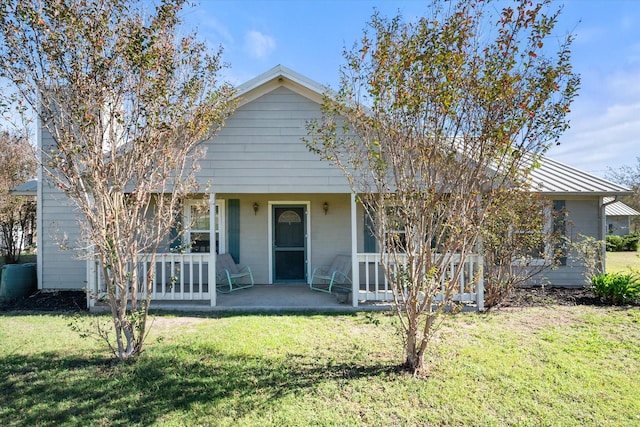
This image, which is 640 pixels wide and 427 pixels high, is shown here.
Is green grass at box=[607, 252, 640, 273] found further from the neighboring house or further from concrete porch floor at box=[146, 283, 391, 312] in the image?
concrete porch floor at box=[146, 283, 391, 312]

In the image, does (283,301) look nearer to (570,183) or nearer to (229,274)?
(229,274)

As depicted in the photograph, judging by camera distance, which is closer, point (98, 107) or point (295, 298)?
point (98, 107)

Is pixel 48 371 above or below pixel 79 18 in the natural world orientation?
below

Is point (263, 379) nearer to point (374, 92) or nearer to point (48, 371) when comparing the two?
point (48, 371)

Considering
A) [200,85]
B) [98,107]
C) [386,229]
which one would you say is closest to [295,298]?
[386,229]

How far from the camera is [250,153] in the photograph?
23.6 ft

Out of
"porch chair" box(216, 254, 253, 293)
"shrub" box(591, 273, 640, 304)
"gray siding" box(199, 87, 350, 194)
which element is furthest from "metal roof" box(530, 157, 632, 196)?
"porch chair" box(216, 254, 253, 293)

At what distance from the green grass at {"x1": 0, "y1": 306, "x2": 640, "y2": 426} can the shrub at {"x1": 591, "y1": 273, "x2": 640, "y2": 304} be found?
4.85 feet

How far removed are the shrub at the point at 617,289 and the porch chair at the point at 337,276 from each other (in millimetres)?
5383

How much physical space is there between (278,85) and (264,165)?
73.0 inches

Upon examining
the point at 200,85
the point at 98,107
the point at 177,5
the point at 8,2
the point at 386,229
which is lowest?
the point at 386,229

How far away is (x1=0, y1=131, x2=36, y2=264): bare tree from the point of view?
440 inches

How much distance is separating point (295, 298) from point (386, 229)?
3.99 meters

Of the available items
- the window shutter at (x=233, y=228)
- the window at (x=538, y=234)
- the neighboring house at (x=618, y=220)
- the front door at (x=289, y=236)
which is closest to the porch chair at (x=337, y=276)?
the front door at (x=289, y=236)
